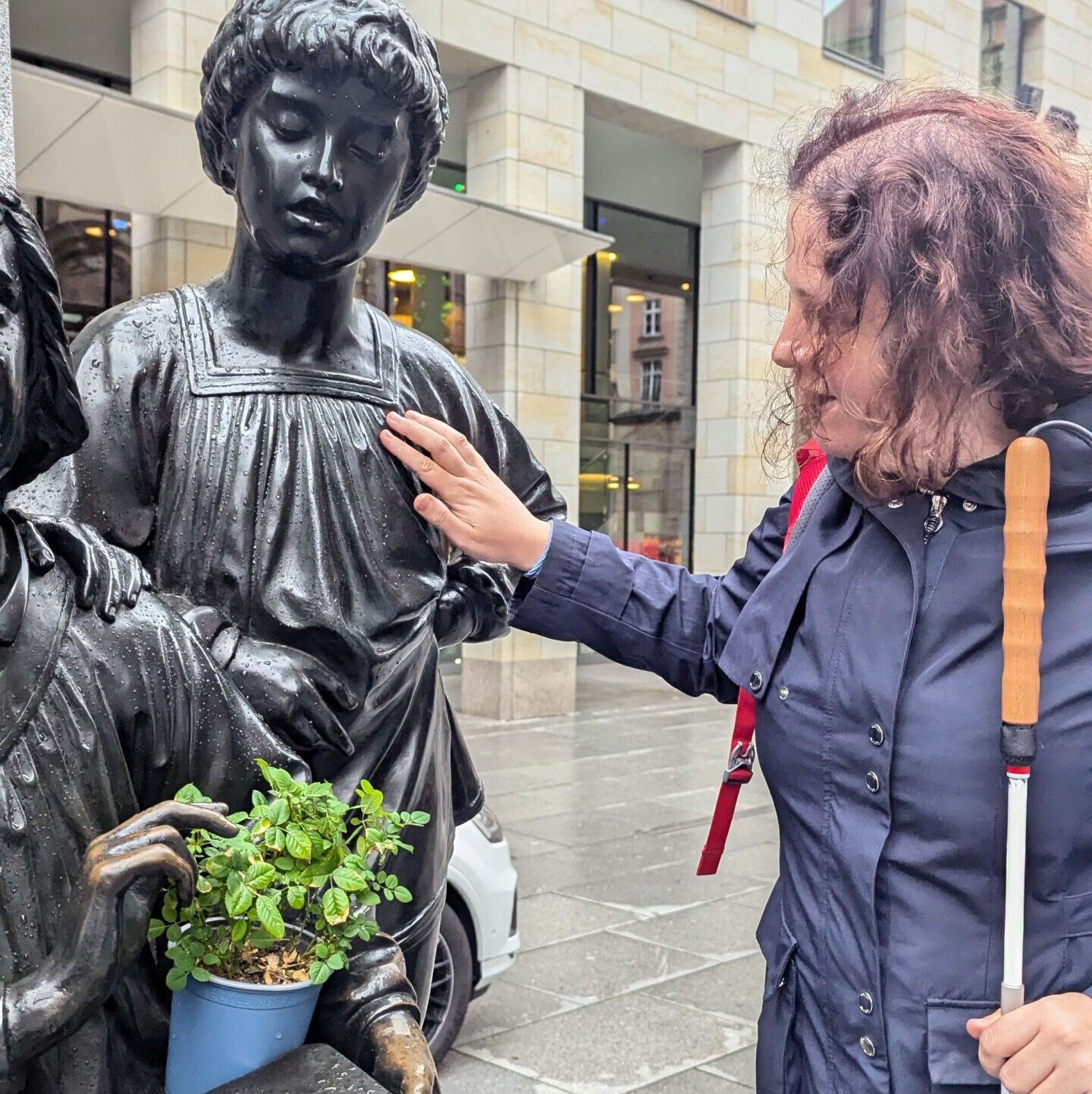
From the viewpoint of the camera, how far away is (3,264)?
4.54 feet

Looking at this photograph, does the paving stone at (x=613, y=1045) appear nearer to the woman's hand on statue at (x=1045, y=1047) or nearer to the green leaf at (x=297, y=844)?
the woman's hand on statue at (x=1045, y=1047)

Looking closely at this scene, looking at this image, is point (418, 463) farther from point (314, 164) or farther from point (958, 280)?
point (958, 280)

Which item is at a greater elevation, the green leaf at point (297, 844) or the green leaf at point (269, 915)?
the green leaf at point (297, 844)

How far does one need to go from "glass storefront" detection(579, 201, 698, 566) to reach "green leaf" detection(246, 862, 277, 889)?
47.2 feet

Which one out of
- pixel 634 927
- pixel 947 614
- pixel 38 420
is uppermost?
pixel 38 420

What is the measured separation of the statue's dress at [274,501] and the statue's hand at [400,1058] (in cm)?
38

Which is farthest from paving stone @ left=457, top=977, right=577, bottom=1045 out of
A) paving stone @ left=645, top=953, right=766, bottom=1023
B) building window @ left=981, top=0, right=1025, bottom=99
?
building window @ left=981, top=0, right=1025, bottom=99

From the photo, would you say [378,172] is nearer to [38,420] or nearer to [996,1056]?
[38,420]

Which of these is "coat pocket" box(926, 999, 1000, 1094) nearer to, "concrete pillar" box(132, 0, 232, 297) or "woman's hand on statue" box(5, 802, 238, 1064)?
"woman's hand on statue" box(5, 802, 238, 1064)

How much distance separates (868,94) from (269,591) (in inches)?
50.5

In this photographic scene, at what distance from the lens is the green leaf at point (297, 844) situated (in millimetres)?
1435

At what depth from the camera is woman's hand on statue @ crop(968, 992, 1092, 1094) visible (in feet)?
5.06

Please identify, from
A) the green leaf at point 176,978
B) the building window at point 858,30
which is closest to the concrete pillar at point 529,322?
the building window at point 858,30

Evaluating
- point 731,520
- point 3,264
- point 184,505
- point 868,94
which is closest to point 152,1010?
point 184,505
